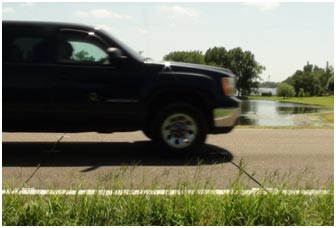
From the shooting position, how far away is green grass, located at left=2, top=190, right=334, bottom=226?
350 cm

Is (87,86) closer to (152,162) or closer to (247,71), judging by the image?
(152,162)

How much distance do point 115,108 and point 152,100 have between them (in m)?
0.55

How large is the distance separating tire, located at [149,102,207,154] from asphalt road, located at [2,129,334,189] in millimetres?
200

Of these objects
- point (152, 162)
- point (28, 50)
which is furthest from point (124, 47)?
point (152, 162)

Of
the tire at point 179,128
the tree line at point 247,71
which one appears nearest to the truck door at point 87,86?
the tire at point 179,128

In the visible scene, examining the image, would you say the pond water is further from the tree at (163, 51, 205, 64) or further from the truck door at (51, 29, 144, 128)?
the tree at (163, 51, 205, 64)

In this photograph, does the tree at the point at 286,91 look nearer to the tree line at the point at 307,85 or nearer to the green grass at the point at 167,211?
the tree line at the point at 307,85

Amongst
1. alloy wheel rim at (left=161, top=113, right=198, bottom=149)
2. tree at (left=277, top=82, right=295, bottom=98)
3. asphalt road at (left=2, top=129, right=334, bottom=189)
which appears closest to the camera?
asphalt road at (left=2, top=129, right=334, bottom=189)

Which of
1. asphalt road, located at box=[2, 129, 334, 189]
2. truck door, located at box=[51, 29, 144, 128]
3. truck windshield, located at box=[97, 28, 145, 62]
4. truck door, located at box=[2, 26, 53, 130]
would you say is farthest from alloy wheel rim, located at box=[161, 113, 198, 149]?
truck door, located at box=[2, 26, 53, 130]

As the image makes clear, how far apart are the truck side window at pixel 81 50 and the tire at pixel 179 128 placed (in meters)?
1.17

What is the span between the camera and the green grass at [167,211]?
3.50m

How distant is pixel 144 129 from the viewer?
664cm

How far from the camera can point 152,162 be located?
6.31m

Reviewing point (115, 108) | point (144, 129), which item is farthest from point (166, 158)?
point (115, 108)
